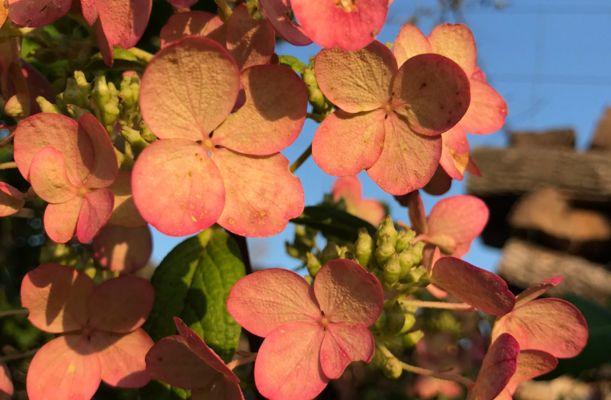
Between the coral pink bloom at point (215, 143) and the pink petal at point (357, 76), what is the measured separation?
42 millimetres

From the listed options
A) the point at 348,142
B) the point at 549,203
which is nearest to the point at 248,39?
the point at 348,142

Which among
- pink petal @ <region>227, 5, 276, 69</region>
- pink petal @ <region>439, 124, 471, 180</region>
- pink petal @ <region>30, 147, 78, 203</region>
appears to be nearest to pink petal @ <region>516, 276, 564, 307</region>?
pink petal @ <region>439, 124, 471, 180</region>

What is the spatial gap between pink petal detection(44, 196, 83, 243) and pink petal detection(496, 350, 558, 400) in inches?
17.7

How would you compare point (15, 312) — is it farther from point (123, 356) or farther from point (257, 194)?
point (257, 194)

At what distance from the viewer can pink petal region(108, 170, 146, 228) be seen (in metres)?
0.66

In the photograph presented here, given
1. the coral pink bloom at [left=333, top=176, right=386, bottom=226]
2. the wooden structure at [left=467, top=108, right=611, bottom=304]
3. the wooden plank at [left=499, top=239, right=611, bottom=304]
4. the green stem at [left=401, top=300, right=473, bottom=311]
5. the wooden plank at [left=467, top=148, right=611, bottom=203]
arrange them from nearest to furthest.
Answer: the green stem at [left=401, top=300, right=473, bottom=311] < the coral pink bloom at [left=333, top=176, right=386, bottom=226] < the wooden plank at [left=499, top=239, right=611, bottom=304] < the wooden structure at [left=467, top=108, right=611, bottom=304] < the wooden plank at [left=467, top=148, right=611, bottom=203]

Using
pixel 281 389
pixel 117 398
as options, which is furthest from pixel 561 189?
pixel 281 389

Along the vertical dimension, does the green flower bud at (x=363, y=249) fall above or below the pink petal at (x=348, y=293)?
below

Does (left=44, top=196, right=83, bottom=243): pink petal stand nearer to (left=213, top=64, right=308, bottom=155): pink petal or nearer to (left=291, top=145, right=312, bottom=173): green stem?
(left=213, top=64, right=308, bottom=155): pink petal

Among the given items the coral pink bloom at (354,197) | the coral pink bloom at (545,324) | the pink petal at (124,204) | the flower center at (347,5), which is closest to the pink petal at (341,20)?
the flower center at (347,5)

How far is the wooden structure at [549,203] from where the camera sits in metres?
5.47

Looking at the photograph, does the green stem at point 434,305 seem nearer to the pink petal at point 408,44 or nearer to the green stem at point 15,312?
the pink petal at point 408,44

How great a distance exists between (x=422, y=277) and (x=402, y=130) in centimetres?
17

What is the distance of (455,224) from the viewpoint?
0.90 meters
